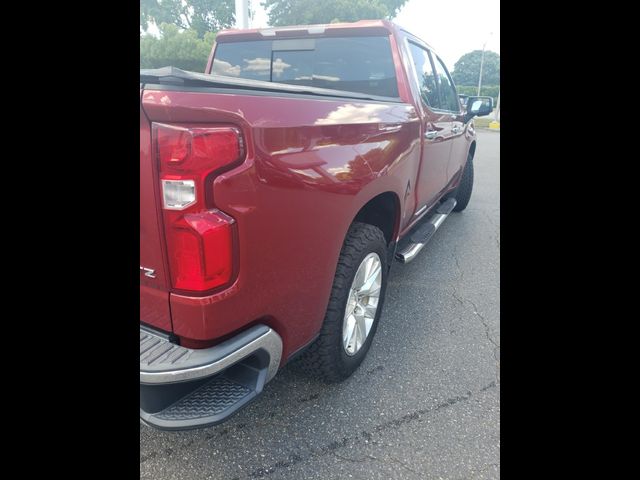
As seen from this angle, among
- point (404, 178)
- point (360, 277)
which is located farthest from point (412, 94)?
point (360, 277)

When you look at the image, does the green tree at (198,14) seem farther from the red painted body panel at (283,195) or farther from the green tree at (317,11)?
the red painted body panel at (283,195)

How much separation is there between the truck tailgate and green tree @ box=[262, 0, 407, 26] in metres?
8.20

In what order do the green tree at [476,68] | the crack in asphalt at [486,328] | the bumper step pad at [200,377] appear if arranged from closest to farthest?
the bumper step pad at [200,377], the crack in asphalt at [486,328], the green tree at [476,68]

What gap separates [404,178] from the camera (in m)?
2.50

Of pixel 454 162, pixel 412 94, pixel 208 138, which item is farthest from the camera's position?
pixel 454 162

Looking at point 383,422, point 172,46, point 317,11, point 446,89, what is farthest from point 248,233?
point 317,11

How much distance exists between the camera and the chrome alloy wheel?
218 centimetres

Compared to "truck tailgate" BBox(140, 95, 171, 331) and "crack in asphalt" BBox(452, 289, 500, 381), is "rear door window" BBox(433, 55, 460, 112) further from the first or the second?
"truck tailgate" BBox(140, 95, 171, 331)

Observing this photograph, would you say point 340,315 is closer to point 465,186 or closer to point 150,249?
point 150,249

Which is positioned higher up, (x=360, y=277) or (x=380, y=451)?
(x=360, y=277)

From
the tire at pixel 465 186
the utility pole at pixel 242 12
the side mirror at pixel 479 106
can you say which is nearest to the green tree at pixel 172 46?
the utility pole at pixel 242 12

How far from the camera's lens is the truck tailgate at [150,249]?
1.20 m
